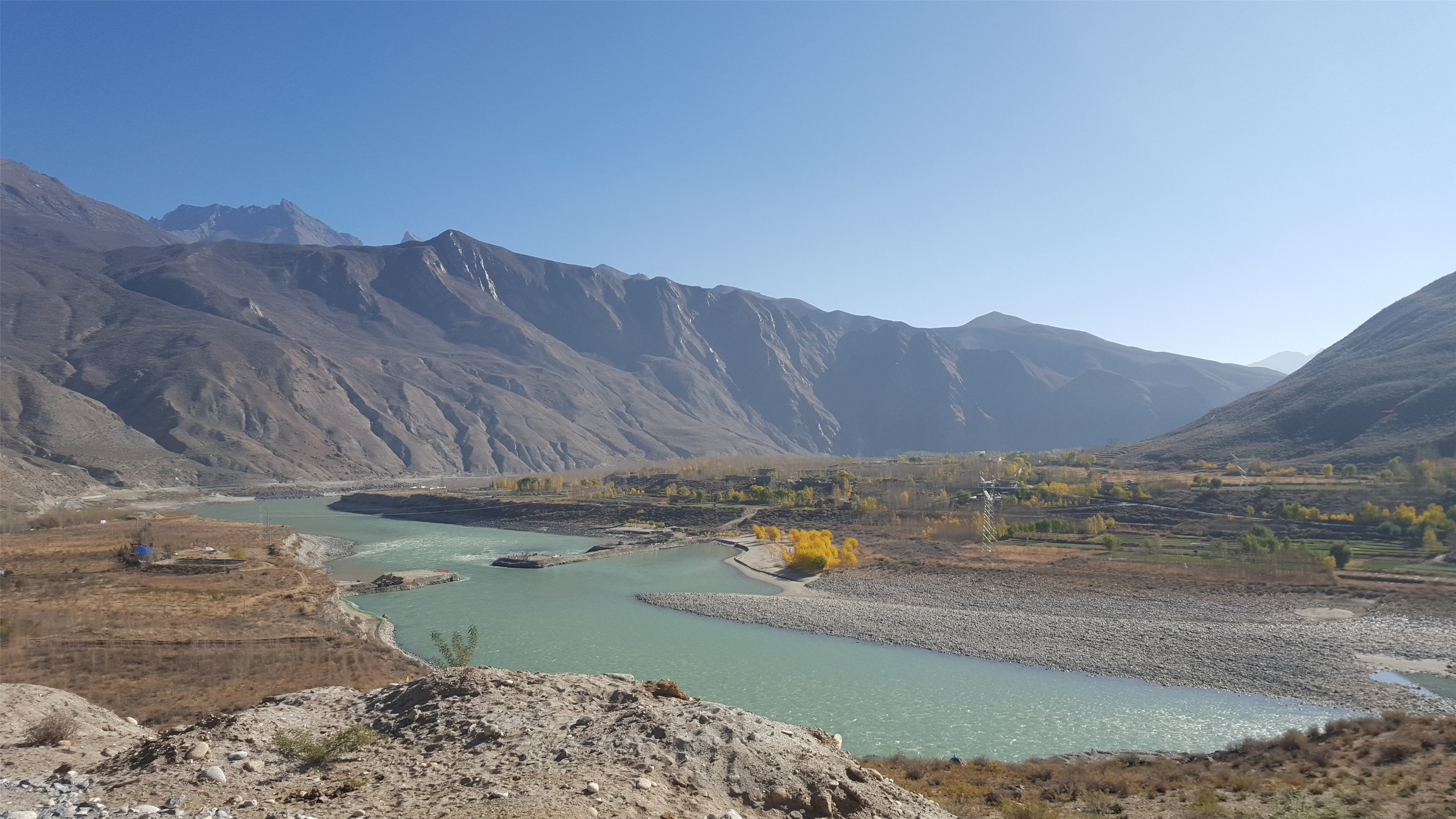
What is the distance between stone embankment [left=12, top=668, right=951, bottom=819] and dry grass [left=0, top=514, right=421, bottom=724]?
9.57 metres

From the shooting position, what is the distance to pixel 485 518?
85.8 m

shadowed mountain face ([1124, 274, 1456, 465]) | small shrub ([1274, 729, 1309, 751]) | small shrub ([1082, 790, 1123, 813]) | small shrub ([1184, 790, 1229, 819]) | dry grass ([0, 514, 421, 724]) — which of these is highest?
shadowed mountain face ([1124, 274, 1456, 465])

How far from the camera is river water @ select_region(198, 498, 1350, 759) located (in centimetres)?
1973

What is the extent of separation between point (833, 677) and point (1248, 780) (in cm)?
1381

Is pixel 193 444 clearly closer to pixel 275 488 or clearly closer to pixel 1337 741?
pixel 275 488

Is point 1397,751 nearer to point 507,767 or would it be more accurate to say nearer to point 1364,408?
point 507,767

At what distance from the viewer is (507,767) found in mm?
8086

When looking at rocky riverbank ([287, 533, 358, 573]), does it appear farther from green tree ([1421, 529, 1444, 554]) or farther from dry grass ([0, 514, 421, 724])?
green tree ([1421, 529, 1444, 554])

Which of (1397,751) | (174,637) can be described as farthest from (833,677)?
(174,637)

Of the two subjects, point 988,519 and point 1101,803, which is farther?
point 988,519

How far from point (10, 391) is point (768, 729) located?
13690 centimetres

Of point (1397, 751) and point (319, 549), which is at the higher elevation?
point (1397, 751)

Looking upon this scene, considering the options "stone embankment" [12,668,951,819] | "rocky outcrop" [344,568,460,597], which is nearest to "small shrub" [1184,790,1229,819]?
"stone embankment" [12,668,951,819]

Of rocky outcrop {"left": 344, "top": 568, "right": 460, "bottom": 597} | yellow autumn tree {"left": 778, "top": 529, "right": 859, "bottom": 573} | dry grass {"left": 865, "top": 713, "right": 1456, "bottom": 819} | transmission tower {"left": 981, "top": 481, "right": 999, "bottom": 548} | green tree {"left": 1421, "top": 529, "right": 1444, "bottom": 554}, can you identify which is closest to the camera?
dry grass {"left": 865, "top": 713, "right": 1456, "bottom": 819}
